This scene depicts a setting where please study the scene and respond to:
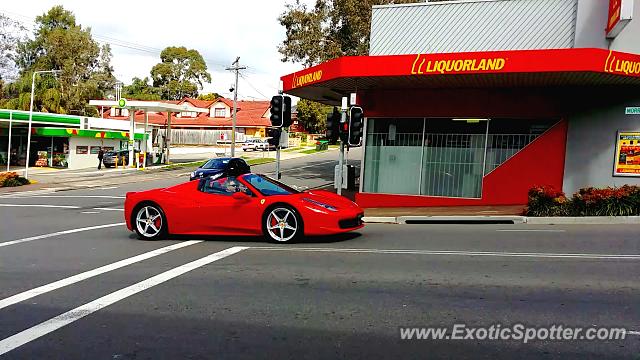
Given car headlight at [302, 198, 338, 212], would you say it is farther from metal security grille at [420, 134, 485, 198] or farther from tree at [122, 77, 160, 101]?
tree at [122, 77, 160, 101]

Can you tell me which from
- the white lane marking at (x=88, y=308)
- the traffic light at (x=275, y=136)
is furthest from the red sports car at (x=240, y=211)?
the traffic light at (x=275, y=136)

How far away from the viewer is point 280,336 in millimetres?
4543

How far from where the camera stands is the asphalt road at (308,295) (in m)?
4.31

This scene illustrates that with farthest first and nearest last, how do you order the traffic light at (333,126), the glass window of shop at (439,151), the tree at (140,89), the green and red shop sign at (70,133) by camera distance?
the tree at (140,89)
the green and red shop sign at (70,133)
the glass window of shop at (439,151)
the traffic light at (333,126)

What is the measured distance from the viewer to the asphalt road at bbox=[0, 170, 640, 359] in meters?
4.31

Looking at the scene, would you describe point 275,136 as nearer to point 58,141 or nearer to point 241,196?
point 241,196

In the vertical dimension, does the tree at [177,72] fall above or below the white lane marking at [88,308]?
above

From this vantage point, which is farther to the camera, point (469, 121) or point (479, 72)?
point (469, 121)

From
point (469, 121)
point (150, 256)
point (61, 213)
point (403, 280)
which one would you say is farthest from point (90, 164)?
point (403, 280)

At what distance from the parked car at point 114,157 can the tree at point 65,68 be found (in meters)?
19.9

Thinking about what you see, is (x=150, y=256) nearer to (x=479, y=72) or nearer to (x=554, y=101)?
(x=479, y=72)

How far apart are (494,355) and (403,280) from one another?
247cm

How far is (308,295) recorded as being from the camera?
5.86 meters

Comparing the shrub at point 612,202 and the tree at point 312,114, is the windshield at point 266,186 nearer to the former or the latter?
the shrub at point 612,202
